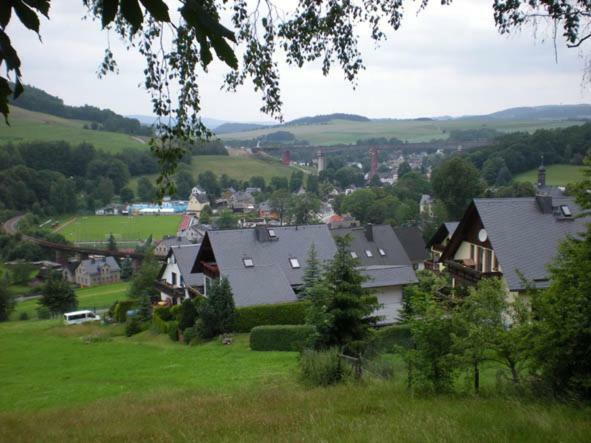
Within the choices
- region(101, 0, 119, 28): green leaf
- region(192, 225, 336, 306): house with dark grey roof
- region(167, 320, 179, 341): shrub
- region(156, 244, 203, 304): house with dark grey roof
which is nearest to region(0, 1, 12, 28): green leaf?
region(101, 0, 119, 28): green leaf

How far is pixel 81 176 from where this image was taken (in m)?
140

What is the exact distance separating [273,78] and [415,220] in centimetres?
7957

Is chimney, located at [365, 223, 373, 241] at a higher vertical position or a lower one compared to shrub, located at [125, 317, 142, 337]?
higher

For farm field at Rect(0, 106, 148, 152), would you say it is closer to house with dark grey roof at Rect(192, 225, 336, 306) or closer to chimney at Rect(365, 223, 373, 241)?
chimney at Rect(365, 223, 373, 241)

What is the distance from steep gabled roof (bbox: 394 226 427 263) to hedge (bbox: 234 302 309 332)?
105ft

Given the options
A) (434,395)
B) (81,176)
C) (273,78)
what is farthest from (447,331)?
(81,176)

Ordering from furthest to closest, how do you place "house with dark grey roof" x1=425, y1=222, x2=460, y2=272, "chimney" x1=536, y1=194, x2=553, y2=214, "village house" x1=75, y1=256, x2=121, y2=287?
"village house" x1=75, y1=256, x2=121, y2=287 < "house with dark grey roof" x1=425, y1=222, x2=460, y2=272 < "chimney" x1=536, y1=194, x2=553, y2=214

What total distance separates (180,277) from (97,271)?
50339 mm

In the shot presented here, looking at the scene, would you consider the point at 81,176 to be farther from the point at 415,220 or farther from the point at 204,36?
the point at 204,36

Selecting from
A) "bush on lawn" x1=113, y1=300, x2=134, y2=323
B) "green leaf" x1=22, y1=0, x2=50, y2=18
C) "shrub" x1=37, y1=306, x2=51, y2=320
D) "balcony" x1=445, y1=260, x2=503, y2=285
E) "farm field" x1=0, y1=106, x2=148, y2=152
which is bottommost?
"shrub" x1=37, y1=306, x2=51, y2=320

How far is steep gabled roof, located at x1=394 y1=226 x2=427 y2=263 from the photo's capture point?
5791 centimetres

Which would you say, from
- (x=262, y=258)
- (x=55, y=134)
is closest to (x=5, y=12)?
(x=262, y=258)

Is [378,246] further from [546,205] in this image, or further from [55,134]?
[55,134]

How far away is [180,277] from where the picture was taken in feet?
129
